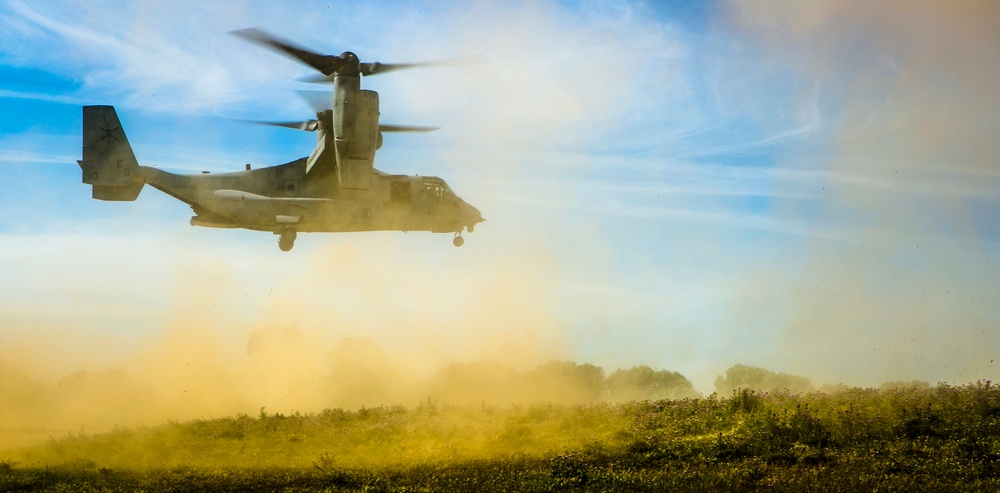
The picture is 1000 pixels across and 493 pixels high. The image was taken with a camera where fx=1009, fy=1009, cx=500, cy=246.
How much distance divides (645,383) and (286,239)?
15.4m

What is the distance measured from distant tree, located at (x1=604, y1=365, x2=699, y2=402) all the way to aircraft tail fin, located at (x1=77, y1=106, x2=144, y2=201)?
18429 millimetres

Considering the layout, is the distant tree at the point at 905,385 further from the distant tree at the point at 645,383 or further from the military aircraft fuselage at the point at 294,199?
the military aircraft fuselage at the point at 294,199

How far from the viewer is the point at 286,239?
32156mm

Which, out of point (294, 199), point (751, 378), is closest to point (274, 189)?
point (294, 199)

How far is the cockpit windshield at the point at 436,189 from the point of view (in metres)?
33.2

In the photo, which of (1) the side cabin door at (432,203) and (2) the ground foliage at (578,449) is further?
(1) the side cabin door at (432,203)

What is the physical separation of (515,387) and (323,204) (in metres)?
10.4

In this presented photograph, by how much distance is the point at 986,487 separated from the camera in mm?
20641

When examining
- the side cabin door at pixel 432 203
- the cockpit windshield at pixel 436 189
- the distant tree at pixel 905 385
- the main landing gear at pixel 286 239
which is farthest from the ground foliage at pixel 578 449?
the cockpit windshield at pixel 436 189

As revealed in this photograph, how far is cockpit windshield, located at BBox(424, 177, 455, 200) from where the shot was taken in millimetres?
33250

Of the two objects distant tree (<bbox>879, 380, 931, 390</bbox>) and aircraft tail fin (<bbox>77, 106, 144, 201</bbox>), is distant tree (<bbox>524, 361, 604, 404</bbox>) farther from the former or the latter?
aircraft tail fin (<bbox>77, 106, 144, 201</bbox>)

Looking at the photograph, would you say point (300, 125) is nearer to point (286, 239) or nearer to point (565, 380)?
point (286, 239)

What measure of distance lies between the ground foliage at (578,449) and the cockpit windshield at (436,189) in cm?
683

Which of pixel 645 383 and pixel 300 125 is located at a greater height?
pixel 300 125
